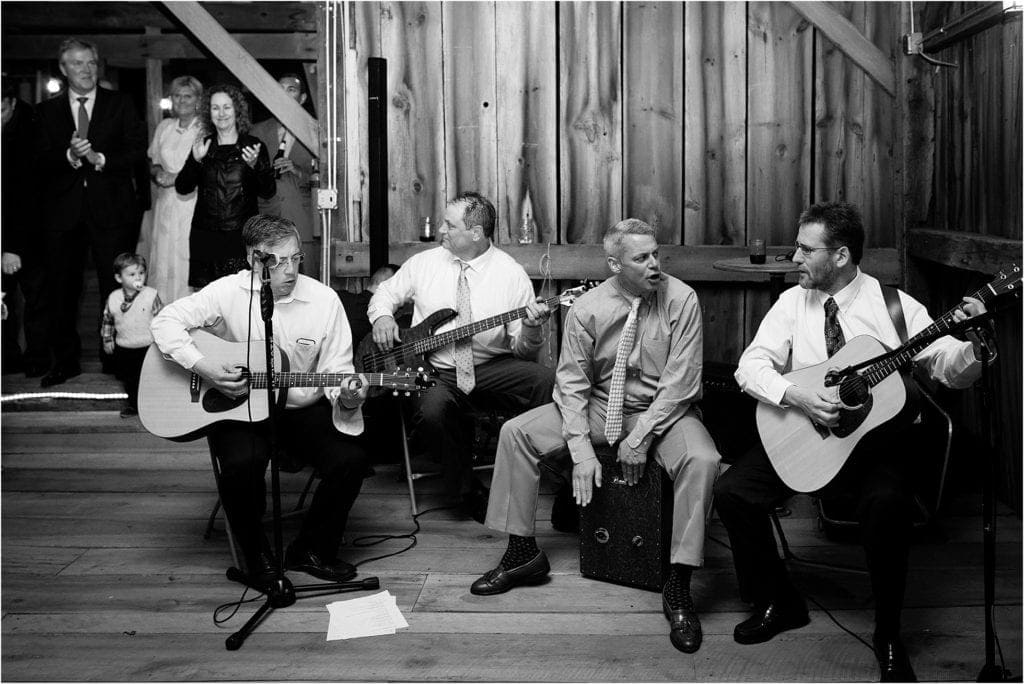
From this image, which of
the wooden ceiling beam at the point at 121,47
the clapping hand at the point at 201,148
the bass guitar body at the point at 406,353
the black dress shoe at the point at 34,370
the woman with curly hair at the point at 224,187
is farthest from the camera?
the wooden ceiling beam at the point at 121,47

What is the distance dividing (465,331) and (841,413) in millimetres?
1790

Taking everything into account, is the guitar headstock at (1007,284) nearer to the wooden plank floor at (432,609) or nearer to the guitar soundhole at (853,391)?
the guitar soundhole at (853,391)

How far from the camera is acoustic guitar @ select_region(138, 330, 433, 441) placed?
13.3ft

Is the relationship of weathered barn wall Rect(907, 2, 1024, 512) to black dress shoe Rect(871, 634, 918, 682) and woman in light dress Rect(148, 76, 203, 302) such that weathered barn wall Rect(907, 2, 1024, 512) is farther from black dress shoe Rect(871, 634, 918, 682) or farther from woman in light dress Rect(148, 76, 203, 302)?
woman in light dress Rect(148, 76, 203, 302)

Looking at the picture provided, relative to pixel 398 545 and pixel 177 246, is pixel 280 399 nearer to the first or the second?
pixel 398 545

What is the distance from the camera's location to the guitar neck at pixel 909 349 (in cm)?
302

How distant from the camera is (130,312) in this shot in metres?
5.75

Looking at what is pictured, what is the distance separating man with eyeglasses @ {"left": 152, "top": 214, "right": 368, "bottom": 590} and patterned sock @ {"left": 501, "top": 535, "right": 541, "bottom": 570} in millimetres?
550

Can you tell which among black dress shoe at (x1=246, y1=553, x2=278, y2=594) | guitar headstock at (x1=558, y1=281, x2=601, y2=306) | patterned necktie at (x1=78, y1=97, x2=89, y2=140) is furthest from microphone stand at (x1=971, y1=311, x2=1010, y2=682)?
patterned necktie at (x1=78, y1=97, x2=89, y2=140)

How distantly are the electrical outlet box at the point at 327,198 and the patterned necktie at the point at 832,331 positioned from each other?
2945 mm

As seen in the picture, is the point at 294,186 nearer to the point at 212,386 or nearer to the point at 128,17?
the point at 128,17

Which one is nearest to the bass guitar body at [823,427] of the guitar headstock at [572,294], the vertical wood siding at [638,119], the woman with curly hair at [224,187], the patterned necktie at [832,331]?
the patterned necktie at [832,331]

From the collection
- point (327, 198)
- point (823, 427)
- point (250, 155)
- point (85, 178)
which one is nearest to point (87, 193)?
point (85, 178)

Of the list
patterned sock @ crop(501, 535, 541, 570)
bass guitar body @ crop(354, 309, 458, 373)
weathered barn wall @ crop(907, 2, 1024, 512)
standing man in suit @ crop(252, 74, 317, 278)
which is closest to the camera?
patterned sock @ crop(501, 535, 541, 570)
